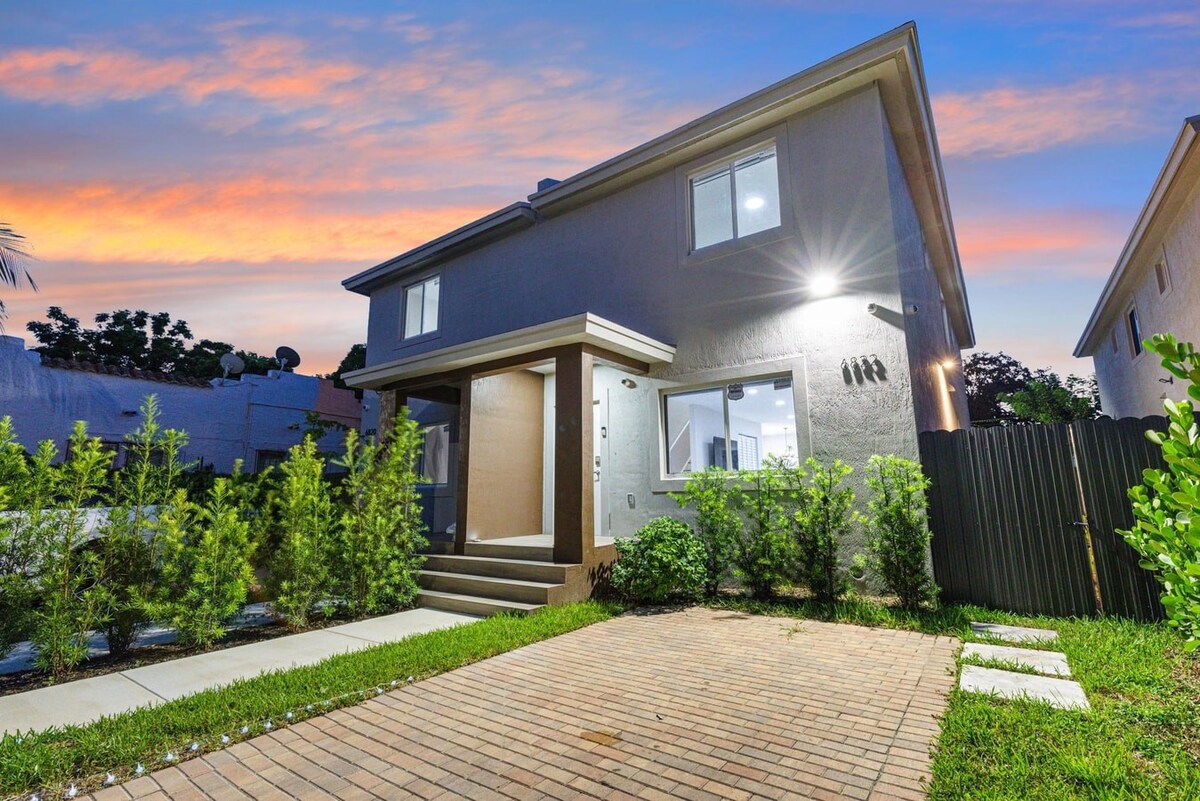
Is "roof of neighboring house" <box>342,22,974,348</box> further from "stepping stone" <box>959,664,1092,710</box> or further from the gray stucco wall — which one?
"stepping stone" <box>959,664,1092,710</box>

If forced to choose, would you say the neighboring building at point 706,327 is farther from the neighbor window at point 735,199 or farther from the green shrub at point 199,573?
the green shrub at point 199,573

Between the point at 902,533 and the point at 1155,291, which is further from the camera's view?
the point at 1155,291

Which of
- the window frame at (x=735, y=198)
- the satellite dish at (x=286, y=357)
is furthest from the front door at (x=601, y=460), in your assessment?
the satellite dish at (x=286, y=357)

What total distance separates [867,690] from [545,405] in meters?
6.68

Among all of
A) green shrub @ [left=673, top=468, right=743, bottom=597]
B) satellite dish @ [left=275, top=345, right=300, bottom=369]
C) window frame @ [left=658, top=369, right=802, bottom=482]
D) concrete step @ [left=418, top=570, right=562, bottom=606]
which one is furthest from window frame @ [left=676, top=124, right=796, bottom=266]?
satellite dish @ [left=275, top=345, right=300, bottom=369]

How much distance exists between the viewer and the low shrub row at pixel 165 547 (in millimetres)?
4242

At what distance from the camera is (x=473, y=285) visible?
37.0 ft

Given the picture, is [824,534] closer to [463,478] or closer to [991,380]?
[463,478]

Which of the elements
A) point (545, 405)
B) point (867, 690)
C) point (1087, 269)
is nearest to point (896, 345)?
point (867, 690)

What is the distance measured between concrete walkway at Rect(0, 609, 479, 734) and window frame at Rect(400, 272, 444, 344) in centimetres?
727

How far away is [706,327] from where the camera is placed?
7770 millimetres

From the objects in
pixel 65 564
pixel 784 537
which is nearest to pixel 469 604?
pixel 65 564

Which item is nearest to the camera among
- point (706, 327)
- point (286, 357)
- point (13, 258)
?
point (706, 327)

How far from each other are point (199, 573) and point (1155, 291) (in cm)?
1700
